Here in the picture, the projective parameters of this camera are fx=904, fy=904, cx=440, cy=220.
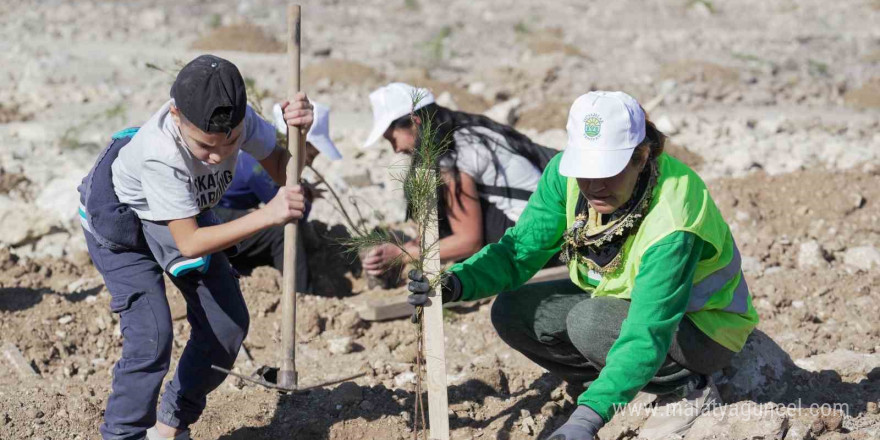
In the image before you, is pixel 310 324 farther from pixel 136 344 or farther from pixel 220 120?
pixel 220 120

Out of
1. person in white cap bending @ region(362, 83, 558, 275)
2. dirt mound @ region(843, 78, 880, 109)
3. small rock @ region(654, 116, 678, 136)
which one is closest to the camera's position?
person in white cap bending @ region(362, 83, 558, 275)

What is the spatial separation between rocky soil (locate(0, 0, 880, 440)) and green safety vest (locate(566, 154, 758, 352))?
305mm

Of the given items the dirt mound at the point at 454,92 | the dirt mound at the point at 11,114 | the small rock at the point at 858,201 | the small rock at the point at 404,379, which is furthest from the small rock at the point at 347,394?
the dirt mound at the point at 11,114

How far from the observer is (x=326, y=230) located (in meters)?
5.71

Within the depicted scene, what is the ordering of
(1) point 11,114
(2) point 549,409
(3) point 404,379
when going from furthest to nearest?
(1) point 11,114 < (3) point 404,379 < (2) point 549,409

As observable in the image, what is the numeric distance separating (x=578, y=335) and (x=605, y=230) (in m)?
0.43

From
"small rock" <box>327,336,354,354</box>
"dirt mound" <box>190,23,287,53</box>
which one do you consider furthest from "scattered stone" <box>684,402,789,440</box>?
"dirt mound" <box>190,23,287,53</box>

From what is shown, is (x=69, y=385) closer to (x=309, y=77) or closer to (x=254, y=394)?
(x=254, y=394)

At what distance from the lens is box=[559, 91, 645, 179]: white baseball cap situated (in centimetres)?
270

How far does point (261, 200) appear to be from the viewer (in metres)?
5.15

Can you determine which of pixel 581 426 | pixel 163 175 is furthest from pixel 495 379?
pixel 163 175

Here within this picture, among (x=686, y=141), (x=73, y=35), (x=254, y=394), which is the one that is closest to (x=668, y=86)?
(x=686, y=141)

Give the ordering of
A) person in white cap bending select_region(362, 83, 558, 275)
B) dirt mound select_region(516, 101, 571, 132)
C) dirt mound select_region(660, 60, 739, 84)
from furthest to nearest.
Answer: dirt mound select_region(660, 60, 739, 84) < dirt mound select_region(516, 101, 571, 132) < person in white cap bending select_region(362, 83, 558, 275)

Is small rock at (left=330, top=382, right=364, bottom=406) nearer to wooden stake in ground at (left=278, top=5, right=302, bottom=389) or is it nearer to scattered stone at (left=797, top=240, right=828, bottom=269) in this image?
wooden stake in ground at (left=278, top=5, right=302, bottom=389)
